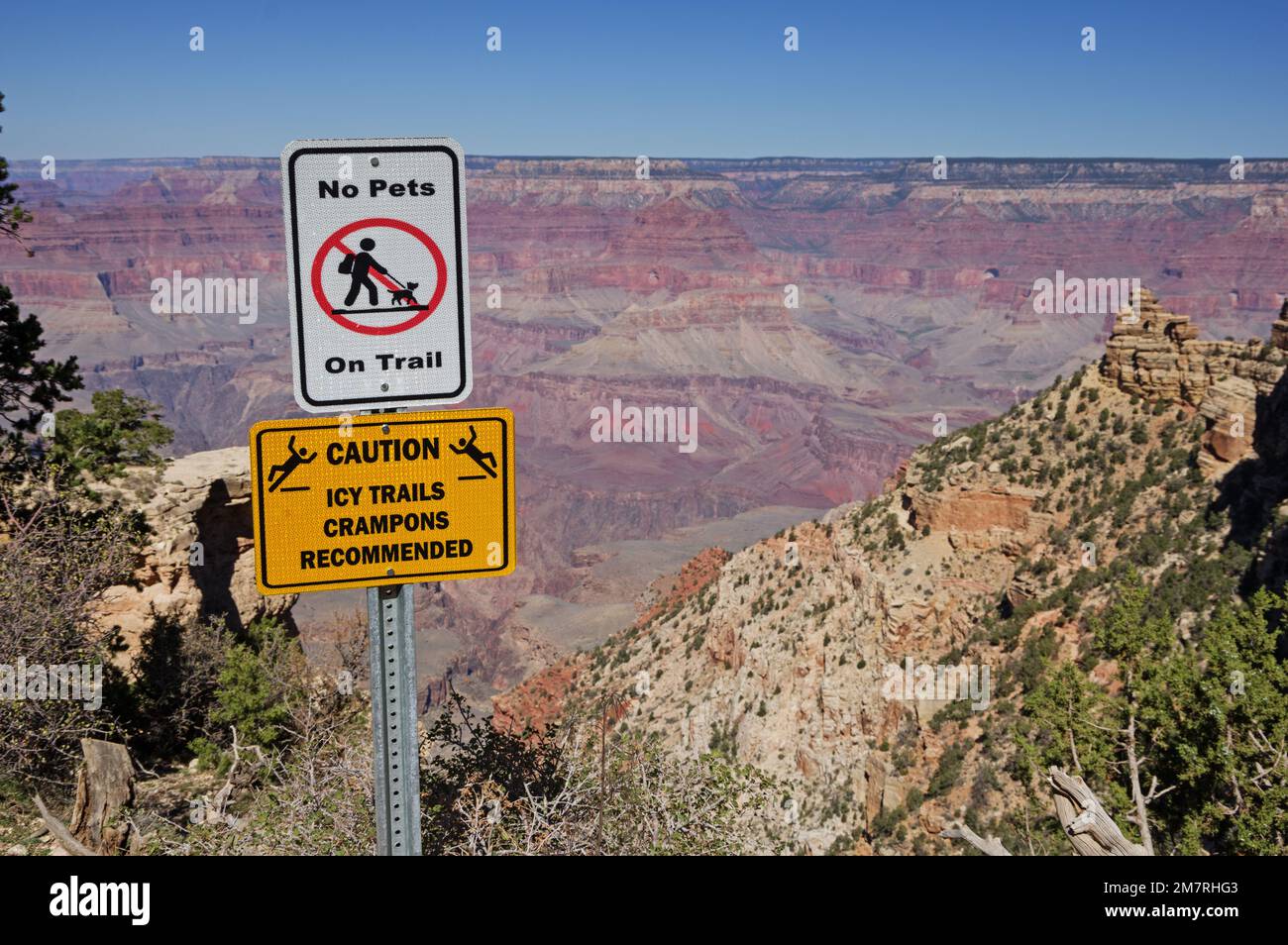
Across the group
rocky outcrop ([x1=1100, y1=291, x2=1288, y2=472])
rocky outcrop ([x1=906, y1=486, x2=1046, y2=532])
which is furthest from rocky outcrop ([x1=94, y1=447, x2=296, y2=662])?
rocky outcrop ([x1=1100, y1=291, x2=1288, y2=472])

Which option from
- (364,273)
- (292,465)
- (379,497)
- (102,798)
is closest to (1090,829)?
(379,497)

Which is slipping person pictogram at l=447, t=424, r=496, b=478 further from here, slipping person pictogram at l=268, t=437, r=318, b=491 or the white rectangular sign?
slipping person pictogram at l=268, t=437, r=318, b=491

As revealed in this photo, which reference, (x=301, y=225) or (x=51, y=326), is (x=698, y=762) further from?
(x=51, y=326)

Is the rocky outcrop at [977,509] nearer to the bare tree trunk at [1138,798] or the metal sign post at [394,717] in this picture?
the bare tree trunk at [1138,798]

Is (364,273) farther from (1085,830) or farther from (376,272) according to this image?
(1085,830)

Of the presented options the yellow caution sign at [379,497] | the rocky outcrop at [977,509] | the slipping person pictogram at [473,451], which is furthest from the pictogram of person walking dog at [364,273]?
the rocky outcrop at [977,509]
